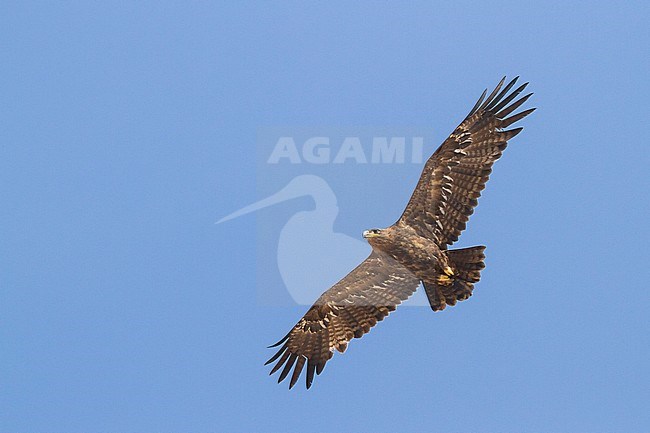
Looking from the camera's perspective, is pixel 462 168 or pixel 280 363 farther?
pixel 280 363

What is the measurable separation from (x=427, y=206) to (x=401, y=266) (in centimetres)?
117

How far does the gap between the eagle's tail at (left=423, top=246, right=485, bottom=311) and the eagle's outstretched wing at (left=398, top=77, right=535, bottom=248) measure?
1.38 ft

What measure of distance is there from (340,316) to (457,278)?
247 centimetres

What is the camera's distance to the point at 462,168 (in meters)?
15.5

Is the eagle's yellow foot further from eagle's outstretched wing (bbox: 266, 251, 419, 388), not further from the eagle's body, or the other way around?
eagle's outstretched wing (bbox: 266, 251, 419, 388)

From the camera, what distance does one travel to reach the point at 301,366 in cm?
1678

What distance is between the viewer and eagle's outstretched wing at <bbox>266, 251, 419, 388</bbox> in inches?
648

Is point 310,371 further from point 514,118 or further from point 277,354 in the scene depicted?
point 514,118

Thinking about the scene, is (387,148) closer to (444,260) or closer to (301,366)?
(444,260)

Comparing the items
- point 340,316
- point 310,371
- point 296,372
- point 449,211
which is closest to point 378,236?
point 449,211

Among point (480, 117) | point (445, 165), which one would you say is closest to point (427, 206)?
point (445, 165)

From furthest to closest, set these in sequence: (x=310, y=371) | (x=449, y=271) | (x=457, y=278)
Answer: (x=310, y=371) → (x=457, y=278) → (x=449, y=271)

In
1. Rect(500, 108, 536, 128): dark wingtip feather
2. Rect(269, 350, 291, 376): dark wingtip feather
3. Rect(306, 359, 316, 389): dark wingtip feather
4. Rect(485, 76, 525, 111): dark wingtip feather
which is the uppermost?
Rect(485, 76, 525, 111): dark wingtip feather

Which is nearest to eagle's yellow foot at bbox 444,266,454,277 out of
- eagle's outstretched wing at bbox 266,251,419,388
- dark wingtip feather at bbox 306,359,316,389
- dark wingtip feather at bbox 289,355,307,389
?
eagle's outstretched wing at bbox 266,251,419,388
